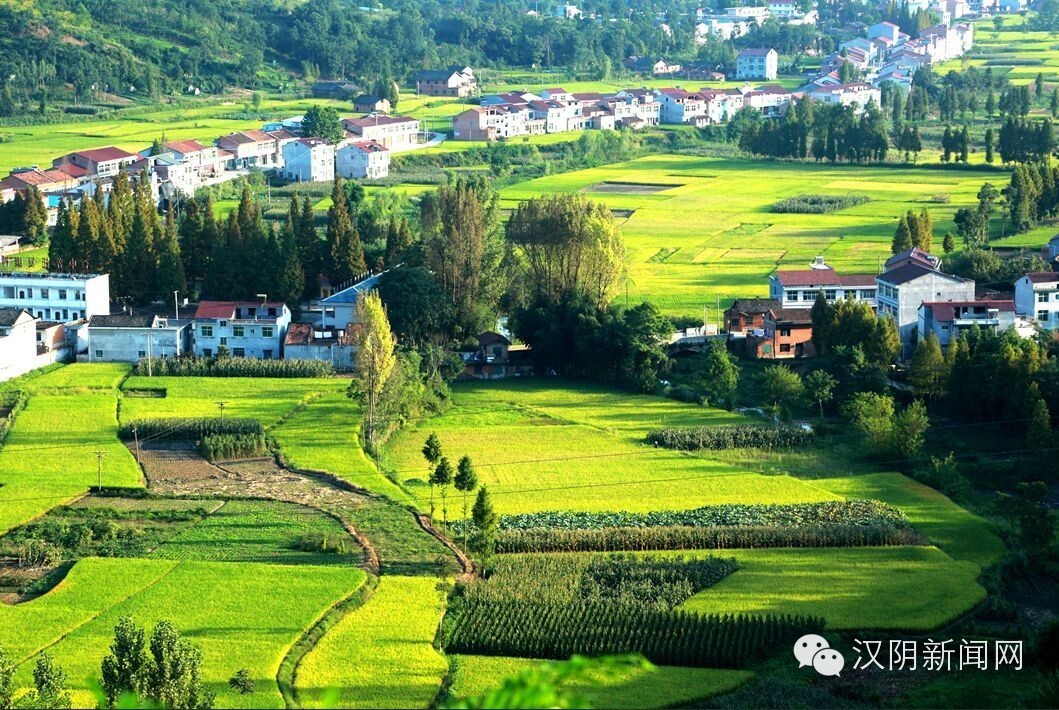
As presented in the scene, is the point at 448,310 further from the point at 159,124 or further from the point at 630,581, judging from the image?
the point at 159,124

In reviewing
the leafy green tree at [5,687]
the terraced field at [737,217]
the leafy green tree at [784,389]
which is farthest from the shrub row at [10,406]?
the terraced field at [737,217]

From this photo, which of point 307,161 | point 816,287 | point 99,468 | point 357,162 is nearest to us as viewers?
point 99,468

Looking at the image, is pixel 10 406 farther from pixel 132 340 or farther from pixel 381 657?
pixel 381 657

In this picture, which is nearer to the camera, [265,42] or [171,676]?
[171,676]

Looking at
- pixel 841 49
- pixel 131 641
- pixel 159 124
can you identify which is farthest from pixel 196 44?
pixel 131 641

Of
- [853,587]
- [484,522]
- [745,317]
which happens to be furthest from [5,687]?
[745,317]
